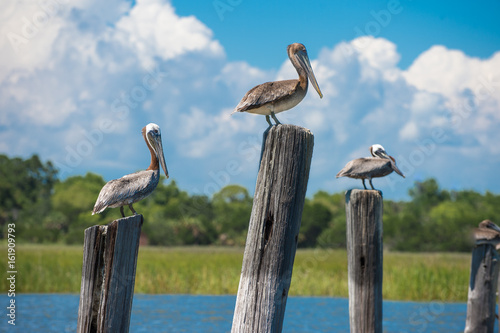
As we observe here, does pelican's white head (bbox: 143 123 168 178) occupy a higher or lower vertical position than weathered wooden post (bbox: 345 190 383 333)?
higher

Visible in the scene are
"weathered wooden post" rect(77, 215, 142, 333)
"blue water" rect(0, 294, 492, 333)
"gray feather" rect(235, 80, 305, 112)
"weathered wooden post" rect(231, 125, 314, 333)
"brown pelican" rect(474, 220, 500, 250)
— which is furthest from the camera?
"blue water" rect(0, 294, 492, 333)

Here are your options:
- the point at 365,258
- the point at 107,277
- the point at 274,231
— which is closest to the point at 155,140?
the point at 107,277

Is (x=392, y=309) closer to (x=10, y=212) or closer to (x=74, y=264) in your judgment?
(x=74, y=264)

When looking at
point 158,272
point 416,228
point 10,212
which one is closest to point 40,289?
point 158,272

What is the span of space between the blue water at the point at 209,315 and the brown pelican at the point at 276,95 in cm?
1133

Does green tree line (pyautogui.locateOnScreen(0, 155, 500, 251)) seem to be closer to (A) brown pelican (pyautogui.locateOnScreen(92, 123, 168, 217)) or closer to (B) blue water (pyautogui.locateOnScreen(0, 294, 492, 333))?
(B) blue water (pyautogui.locateOnScreen(0, 294, 492, 333))

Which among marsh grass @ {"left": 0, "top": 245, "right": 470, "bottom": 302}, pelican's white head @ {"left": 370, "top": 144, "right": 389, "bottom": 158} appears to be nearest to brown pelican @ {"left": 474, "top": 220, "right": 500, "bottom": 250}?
pelican's white head @ {"left": 370, "top": 144, "right": 389, "bottom": 158}

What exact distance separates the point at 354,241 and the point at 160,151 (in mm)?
1846

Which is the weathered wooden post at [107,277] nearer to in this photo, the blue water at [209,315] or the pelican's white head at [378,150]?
the pelican's white head at [378,150]

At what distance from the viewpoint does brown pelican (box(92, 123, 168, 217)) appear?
459cm

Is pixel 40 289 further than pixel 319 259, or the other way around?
pixel 319 259

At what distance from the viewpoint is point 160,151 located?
4.87 meters

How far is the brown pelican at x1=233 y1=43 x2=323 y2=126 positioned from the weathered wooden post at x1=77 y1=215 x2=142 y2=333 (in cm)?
147

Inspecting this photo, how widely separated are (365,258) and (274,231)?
1857mm
